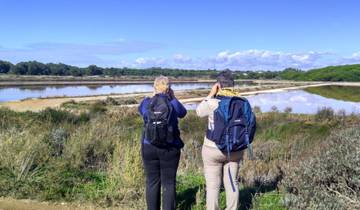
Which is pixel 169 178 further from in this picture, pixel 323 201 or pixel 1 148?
pixel 1 148

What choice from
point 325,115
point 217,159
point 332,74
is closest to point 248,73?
point 332,74

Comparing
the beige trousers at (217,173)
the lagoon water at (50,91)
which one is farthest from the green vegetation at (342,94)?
the beige trousers at (217,173)


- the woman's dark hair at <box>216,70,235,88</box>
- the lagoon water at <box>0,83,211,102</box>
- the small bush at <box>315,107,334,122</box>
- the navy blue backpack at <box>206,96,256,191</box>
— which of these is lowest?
the lagoon water at <box>0,83,211,102</box>

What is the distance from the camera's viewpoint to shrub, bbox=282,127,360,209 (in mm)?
5840

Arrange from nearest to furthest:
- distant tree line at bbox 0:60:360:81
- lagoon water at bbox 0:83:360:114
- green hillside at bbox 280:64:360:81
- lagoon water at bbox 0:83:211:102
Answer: lagoon water at bbox 0:83:360:114 < lagoon water at bbox 0:83:211:102 < green hillside at bbox 280:64:360:81 < distant tree line at bbox 0:60:360:81

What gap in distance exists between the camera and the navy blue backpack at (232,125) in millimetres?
5750

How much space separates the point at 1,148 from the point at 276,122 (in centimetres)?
2007

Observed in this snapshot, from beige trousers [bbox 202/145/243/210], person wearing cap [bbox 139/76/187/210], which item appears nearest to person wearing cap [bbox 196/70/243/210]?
beige trousers [bbox 202/145/243/210]

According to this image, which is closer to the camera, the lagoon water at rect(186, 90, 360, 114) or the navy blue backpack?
the navy blue backpack

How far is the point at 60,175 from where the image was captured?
800cm

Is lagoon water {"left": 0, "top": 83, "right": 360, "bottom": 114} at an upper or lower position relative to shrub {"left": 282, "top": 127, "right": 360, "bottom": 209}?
lower

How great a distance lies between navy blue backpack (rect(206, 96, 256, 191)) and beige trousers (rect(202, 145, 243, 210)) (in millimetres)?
161

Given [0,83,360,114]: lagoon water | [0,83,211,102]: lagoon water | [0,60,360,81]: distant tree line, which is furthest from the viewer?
[0,60,360,81]: distant tree line

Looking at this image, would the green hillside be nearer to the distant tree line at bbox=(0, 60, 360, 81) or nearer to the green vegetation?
the distant tree line at bbox=(0, 60, 360, 81)
